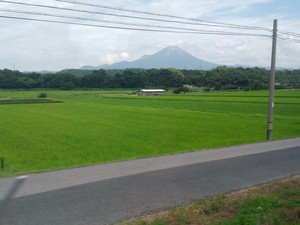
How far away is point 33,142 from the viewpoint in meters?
15.5

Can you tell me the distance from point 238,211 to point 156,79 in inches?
4183

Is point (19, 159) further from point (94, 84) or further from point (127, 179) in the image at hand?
point (94, 84)

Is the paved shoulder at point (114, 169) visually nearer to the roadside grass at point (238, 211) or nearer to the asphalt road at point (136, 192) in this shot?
the asphalt road at point (136, 192)

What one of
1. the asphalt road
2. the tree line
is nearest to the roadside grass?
the asphalt road

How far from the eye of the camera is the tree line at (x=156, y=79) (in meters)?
87.1

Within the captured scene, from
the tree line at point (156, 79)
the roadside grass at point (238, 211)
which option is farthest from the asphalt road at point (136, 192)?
the tree line at point (156, 79)

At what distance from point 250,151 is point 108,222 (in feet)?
24.2

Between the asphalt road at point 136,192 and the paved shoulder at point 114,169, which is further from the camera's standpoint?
the paved shoulder at point 114,169

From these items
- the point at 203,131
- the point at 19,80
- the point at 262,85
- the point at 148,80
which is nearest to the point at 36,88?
the point at 19,80

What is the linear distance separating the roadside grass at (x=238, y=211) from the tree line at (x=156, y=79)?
3074 inches

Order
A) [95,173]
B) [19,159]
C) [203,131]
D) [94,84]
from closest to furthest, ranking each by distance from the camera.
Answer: [95,173] → [19,159] → [203,131] → [94,84]

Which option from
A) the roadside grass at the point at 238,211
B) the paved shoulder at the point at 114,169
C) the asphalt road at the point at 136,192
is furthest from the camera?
the paved shoulder at the point at 114,169

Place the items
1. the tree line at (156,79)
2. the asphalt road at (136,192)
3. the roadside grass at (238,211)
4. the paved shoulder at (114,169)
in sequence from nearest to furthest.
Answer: the roadside grass at (238,211) < the asphalt road at (136,192) < the paved shoulder at (114,169) < the tree line at (156,79)

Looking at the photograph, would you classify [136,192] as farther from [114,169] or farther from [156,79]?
[156,79]
